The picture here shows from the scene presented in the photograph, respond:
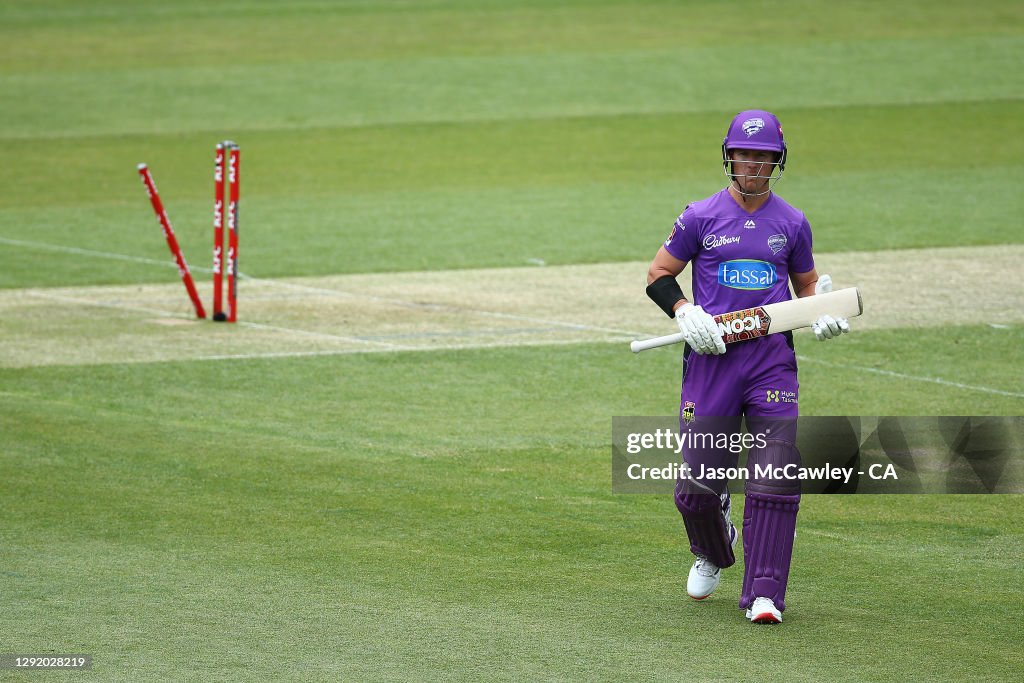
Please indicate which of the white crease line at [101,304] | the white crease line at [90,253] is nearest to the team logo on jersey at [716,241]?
the white crease line at [101,304]

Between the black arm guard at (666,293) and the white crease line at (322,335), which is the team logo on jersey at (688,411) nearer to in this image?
the black arm guard at (666,293)

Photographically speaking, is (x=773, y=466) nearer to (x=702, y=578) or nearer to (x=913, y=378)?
(x=702, y=578)

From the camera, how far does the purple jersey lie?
7059 millimetres

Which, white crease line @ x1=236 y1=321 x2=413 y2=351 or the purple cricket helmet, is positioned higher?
the purple cricket helmet

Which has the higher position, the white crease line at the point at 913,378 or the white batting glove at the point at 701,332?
the white batting glove at the point at 701,332

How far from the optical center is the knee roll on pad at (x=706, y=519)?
704cm

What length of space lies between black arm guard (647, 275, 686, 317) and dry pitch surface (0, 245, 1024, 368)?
19.2 ft

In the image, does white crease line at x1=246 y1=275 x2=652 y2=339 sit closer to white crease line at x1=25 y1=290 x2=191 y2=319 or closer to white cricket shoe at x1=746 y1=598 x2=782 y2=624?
white crease line at x1=25 y1=290 x2=191 y2=319

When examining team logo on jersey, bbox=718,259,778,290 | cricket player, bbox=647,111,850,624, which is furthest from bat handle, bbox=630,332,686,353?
team logo on jersey, bbox=718,259,778,290

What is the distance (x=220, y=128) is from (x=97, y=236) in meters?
10.1

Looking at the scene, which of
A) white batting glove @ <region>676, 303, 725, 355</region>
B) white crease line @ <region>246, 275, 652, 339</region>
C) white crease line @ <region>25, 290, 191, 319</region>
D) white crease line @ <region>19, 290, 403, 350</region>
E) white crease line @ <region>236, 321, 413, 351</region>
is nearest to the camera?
white batting glove @ <region>676, 303, 725, 355</region>

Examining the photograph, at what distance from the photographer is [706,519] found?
23.2 ft

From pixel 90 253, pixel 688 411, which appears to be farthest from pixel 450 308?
pixel 688 411

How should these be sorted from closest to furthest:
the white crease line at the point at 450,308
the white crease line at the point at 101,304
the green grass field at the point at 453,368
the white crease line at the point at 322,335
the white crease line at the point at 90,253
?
the green grass field at the point at 453,368 → the white crease line at the point at 322,335 → the white crease line at the point at 450,308 → the white crease line at the point at 101,304 → the white crease line at the point at 90,253
